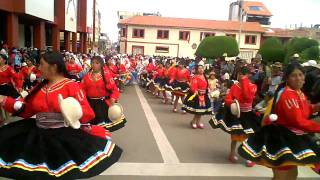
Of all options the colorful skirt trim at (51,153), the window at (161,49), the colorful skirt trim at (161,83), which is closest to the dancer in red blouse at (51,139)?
the colorful skirt trim at (51,153)

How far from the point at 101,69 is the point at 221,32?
170 ft

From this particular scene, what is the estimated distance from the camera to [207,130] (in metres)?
10.2

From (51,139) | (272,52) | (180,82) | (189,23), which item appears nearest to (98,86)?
(51,139)

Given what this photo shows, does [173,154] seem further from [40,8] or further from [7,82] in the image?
[40,8]

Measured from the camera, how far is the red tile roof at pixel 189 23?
5728 cm

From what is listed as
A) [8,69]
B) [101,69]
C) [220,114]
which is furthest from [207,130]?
[8,69]

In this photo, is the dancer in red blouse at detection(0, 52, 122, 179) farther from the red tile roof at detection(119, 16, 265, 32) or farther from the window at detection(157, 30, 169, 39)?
the window at detection(157, 30, 169, 39)

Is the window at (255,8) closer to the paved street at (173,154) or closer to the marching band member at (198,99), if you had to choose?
the paved street at (173,154)

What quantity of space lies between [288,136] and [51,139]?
8.63 feet

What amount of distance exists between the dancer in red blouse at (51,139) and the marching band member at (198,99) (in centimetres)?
583

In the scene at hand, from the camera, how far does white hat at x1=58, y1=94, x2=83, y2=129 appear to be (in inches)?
153

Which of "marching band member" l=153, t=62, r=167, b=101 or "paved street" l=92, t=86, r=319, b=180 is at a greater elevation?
"marching band member" l=153, t=62, r=167, b=101

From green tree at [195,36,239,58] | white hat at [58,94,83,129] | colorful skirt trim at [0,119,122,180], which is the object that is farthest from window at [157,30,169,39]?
white hat at [58,94,83,129]

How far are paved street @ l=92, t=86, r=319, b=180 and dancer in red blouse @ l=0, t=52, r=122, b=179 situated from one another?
1988 mm
